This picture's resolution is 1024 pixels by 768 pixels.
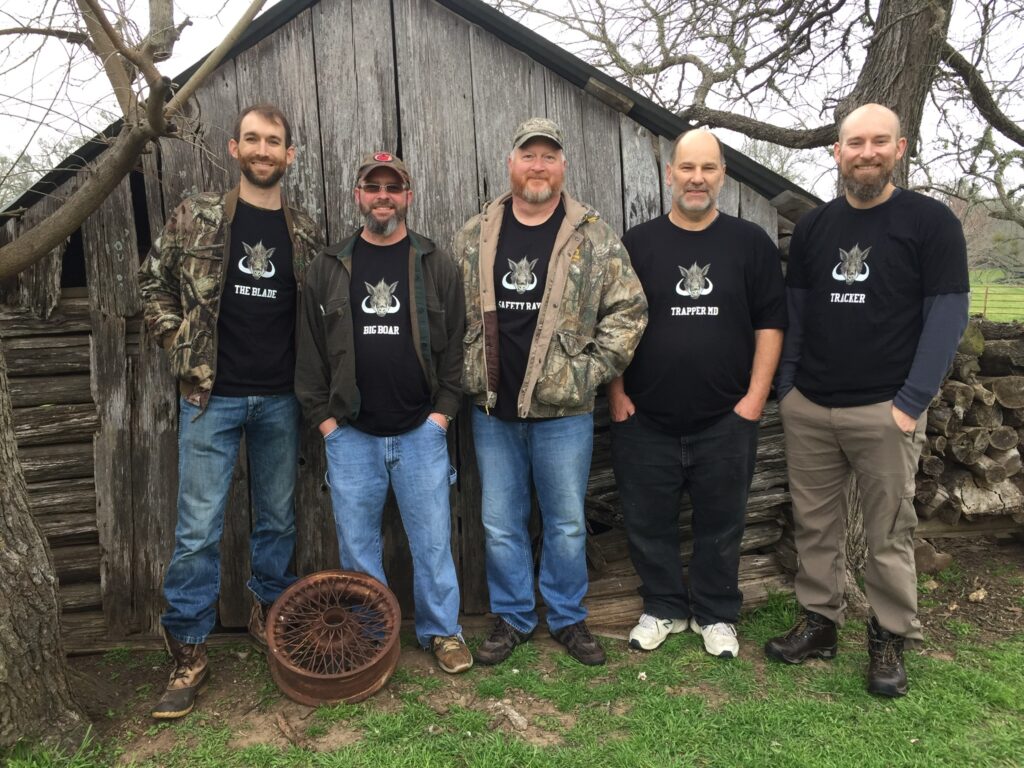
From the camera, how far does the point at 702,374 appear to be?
3.36 meters

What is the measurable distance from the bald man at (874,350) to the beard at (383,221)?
1959 mm

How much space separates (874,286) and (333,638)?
9.66 feet

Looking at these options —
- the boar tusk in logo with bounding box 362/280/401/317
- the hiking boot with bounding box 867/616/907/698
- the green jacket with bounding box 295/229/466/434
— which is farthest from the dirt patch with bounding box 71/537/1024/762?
the boar tusk in logo with bounding box 362/280/401/317

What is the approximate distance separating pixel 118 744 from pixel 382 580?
4.15 feet

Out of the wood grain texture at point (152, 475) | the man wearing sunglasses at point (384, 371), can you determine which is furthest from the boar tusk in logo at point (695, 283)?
the wood grain texture at point (152, 475)

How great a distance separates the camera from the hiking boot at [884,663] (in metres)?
3.16

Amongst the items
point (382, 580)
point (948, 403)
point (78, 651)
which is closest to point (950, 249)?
point (948, 403)

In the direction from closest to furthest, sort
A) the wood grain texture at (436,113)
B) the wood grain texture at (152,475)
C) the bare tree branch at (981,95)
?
the wood grain texture at (152,475) < the wood grain texture at (436,113) < the bare tree branch at (981,95)

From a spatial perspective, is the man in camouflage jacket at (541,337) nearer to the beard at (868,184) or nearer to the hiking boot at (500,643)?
the hiking boot at (500,643)

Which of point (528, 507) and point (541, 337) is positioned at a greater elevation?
point (541, 337)

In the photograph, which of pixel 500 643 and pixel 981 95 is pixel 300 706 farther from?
pixel 981 95

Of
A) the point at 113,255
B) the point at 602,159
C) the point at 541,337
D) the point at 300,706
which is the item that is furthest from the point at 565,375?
the point at 113,255

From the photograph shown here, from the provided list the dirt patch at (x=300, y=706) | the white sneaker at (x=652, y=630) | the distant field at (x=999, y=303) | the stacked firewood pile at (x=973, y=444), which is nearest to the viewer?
the dirt patch at (x=300, y=706)

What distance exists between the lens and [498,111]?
13.0 ft
